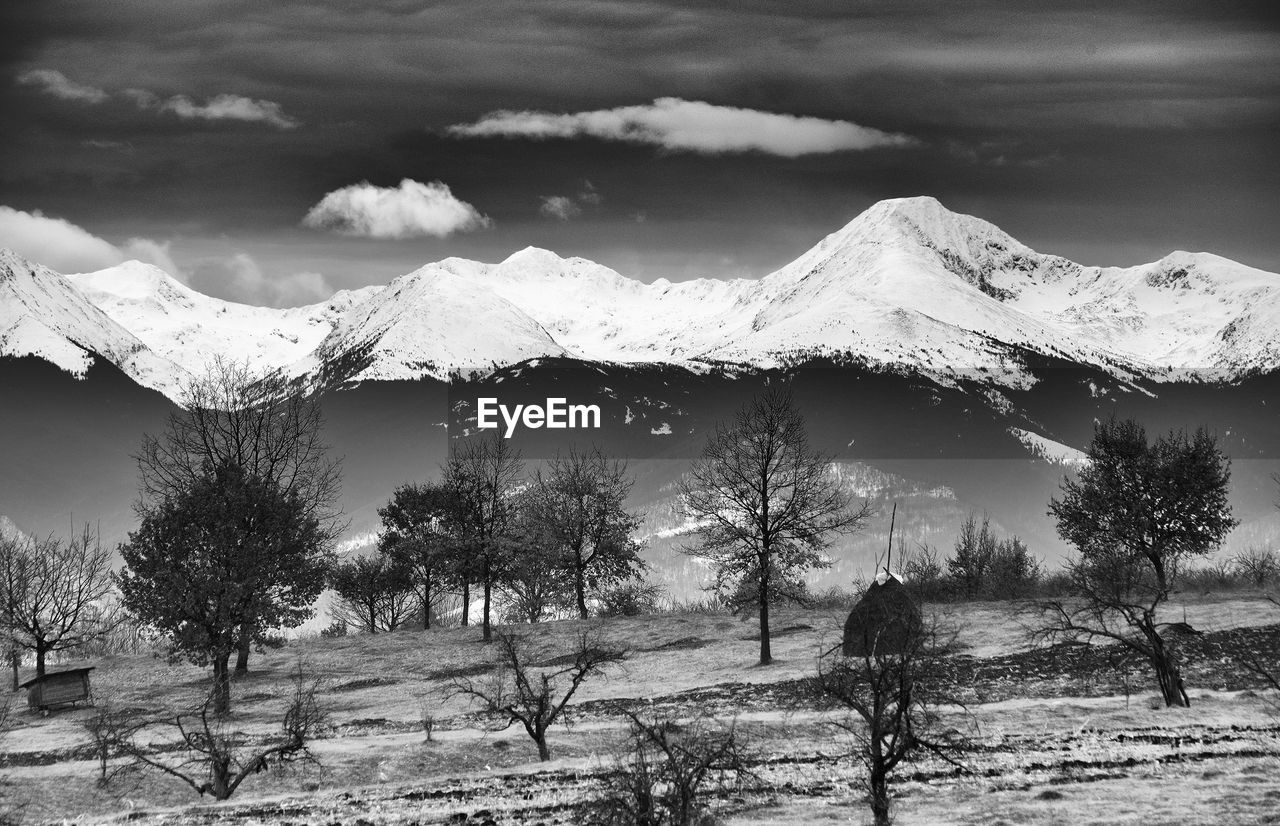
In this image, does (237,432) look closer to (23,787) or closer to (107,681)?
(107,681)

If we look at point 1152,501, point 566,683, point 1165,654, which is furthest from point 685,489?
point 1152,501

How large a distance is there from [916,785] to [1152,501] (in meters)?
37.3

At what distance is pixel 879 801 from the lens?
19688mm

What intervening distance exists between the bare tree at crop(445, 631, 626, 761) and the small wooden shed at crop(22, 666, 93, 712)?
46.6 ft

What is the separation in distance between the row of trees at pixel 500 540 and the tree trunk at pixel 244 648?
10.9 m

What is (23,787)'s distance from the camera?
1091 inches

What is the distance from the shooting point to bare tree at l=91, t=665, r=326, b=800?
26.0 m

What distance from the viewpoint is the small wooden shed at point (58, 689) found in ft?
135

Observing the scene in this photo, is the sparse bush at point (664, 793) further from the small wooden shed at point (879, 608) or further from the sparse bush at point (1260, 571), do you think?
the sparse bush at point (1260, 571)

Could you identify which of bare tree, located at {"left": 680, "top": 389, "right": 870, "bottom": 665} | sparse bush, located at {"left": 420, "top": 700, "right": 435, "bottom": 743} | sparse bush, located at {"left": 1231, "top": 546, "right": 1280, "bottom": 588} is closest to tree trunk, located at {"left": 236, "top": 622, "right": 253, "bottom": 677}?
sparse bush, located at {"left": 420, "top": 700, "right": 435, "bottom": 743}

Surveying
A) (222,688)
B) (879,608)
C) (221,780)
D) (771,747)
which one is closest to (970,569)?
(879,608)

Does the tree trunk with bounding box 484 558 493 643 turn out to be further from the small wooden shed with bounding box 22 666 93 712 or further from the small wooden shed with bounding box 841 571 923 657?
the small wooden shed with bounding box 841 571 923 657

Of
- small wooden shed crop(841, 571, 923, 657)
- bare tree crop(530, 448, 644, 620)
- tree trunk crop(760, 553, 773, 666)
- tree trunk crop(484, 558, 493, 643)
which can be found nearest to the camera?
small wooden shed crop(841, 571, 923, 657)

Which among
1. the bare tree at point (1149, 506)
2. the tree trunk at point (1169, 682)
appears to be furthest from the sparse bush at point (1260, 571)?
the tree trunk at point (1169, 682)
